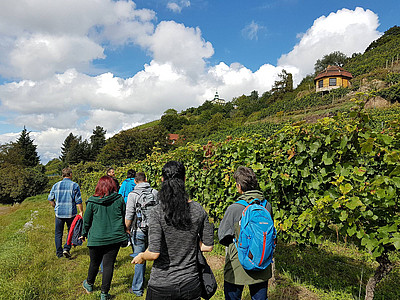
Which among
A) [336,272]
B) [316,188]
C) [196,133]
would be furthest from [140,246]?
[196,133]

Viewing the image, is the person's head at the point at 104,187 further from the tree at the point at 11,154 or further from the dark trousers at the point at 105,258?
the tree at the point at 11,154

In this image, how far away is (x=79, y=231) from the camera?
15.5ft

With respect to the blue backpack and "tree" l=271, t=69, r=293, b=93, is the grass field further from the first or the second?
"tree" l=271, t=69, r=293, b=93

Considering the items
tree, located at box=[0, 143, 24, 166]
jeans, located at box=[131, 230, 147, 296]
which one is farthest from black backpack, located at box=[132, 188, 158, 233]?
tree, located at box=[0, 143, 24, 166]

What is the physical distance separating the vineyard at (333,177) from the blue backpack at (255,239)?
0.95m

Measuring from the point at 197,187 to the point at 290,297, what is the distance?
3.37 metres

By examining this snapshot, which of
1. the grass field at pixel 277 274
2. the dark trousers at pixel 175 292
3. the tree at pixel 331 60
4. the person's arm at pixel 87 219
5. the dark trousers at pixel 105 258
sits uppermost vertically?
the tree at pixel 331 60

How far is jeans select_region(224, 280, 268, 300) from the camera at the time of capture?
247 centimetres

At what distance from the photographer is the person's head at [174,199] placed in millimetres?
2008

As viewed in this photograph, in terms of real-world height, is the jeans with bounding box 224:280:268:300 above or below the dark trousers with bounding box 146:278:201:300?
below

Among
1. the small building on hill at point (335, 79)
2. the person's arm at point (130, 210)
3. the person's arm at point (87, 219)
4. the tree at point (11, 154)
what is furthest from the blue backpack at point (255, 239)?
the small building on hill at point (335, 79)

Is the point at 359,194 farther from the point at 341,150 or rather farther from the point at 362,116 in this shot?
the point at 362,116

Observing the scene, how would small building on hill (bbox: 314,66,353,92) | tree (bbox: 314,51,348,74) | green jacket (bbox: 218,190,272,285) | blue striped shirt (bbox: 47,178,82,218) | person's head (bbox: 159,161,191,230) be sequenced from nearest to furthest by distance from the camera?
person's head (bbox: 159,161,191,230)
green jacket (bbox: 218,190,272,285)
blue striped shirt (bbox: 47,178,82,218)
small building on hill (bbox: 314,66,353,92)
tree (bbox: 314,51,348,74)

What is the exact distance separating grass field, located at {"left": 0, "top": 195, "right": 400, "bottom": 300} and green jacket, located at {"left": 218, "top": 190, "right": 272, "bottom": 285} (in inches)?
60.4
